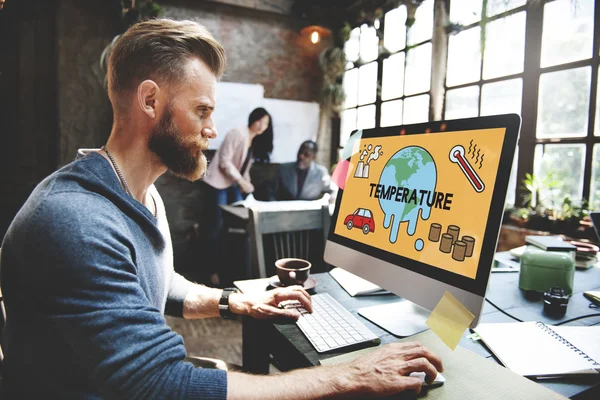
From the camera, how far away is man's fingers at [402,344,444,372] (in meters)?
0.68

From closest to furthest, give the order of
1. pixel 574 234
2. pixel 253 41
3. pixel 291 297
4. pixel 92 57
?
pixel 291 297 < pixel 574 234 < pixel 92 57 < pixel 253 41

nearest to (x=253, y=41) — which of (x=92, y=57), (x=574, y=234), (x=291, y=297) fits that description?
(x=92, y=57)

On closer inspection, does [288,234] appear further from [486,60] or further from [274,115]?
[274,115]

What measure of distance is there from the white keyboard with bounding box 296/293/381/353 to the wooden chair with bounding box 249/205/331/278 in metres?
0.58

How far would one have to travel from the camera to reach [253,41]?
4.62 meters

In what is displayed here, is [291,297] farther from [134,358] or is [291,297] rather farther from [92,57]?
[92,57]

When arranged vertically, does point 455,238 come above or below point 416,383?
above

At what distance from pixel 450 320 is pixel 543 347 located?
0.76 feet

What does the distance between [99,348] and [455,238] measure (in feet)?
2.39

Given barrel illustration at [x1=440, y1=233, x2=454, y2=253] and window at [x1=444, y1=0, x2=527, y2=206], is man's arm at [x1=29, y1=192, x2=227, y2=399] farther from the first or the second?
window at [x1=444, y1=0, x2=527, y2=206]

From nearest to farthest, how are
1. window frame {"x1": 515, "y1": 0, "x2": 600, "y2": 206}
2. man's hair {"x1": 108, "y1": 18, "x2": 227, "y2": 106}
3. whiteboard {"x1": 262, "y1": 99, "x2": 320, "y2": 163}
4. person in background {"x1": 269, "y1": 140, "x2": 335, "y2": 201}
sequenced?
man's hair {"x1": 108, "y1": 18, "x2": 227, "y2": 106}
window frame {"x1": 515, "y1": 0, "x2": 600, "y2": 206}
person in background {"x1": 269, "y1": 140, "x2": 335, "y2": 201}
whiteboard {"x1": 262, "y1": 99, "x2": 320, "y2": 163}

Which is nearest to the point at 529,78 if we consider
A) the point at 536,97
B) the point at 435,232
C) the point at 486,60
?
the point at 536,97

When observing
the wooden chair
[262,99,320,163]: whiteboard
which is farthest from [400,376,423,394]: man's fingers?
[262,99,320,163]: whiteboard

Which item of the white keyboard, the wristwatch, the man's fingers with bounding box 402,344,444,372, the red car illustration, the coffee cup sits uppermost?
the red car illustration
